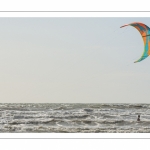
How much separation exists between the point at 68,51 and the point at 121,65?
5.98 ft

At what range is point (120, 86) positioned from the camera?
14508 millimetres

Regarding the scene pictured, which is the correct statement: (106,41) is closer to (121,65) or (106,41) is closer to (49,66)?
(121,65)

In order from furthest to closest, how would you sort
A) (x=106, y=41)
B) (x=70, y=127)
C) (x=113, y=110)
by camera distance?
(x=113, y=110), (x=106, y=41), (x=70, y=127)

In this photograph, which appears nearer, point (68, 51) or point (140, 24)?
point (140, 24)

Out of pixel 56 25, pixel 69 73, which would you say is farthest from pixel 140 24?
pixel 69 73

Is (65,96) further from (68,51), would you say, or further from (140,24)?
(140,24)

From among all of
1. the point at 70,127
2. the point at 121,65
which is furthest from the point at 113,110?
the point at 70,127

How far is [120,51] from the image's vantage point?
13.1m
